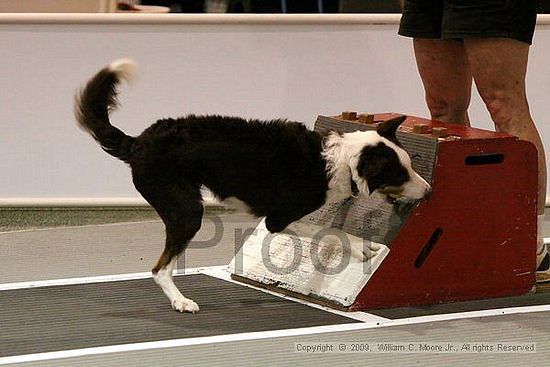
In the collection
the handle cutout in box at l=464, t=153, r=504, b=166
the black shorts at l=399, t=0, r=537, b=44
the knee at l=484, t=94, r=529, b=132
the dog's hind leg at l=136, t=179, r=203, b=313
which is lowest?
the dog's hind leg at l=136, t=179, r=203, b=313

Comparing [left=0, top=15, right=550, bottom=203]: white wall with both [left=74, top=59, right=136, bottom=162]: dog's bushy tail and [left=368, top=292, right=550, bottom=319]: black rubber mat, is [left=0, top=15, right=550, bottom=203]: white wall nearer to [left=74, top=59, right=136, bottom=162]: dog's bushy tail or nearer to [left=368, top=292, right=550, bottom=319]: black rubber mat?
[left=74, top=59, right=136, bottom=162]: dog's bushy tail

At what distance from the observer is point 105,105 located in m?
2.95

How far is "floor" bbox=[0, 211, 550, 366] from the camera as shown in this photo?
255 cm

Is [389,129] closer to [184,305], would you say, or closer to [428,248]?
[428,248]

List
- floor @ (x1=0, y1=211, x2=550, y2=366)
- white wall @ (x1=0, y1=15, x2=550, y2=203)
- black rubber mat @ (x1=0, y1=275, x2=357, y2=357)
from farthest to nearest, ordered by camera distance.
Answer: white wall @ (x1=0, y1=15, x2=550, y2=203), black rubber mat @ (x1=0, y1=275, x2=357, y2=357), floor @ (x1=0, y1=211, x2=550, y2=366)

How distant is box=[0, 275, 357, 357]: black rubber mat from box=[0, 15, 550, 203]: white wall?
1.21 m

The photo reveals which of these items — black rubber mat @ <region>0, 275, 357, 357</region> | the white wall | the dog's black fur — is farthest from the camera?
the white wall

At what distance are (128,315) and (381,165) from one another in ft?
2.78

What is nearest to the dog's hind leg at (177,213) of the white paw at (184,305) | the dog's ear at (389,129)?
the white paw at (184,305)

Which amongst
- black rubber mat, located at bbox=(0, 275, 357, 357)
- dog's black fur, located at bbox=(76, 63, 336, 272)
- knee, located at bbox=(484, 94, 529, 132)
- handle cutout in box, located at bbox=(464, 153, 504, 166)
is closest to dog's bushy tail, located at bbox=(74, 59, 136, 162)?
dog's black fur, located at bbox=(76, 63, 336, 272)

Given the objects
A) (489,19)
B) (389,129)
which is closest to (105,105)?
(389,129)

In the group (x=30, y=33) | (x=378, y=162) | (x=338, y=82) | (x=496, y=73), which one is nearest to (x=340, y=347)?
(x=378, y=162)

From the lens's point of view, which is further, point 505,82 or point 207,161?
point 505,82

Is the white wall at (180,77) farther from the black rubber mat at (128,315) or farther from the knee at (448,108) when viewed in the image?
the black rubber mat at (128,315)
